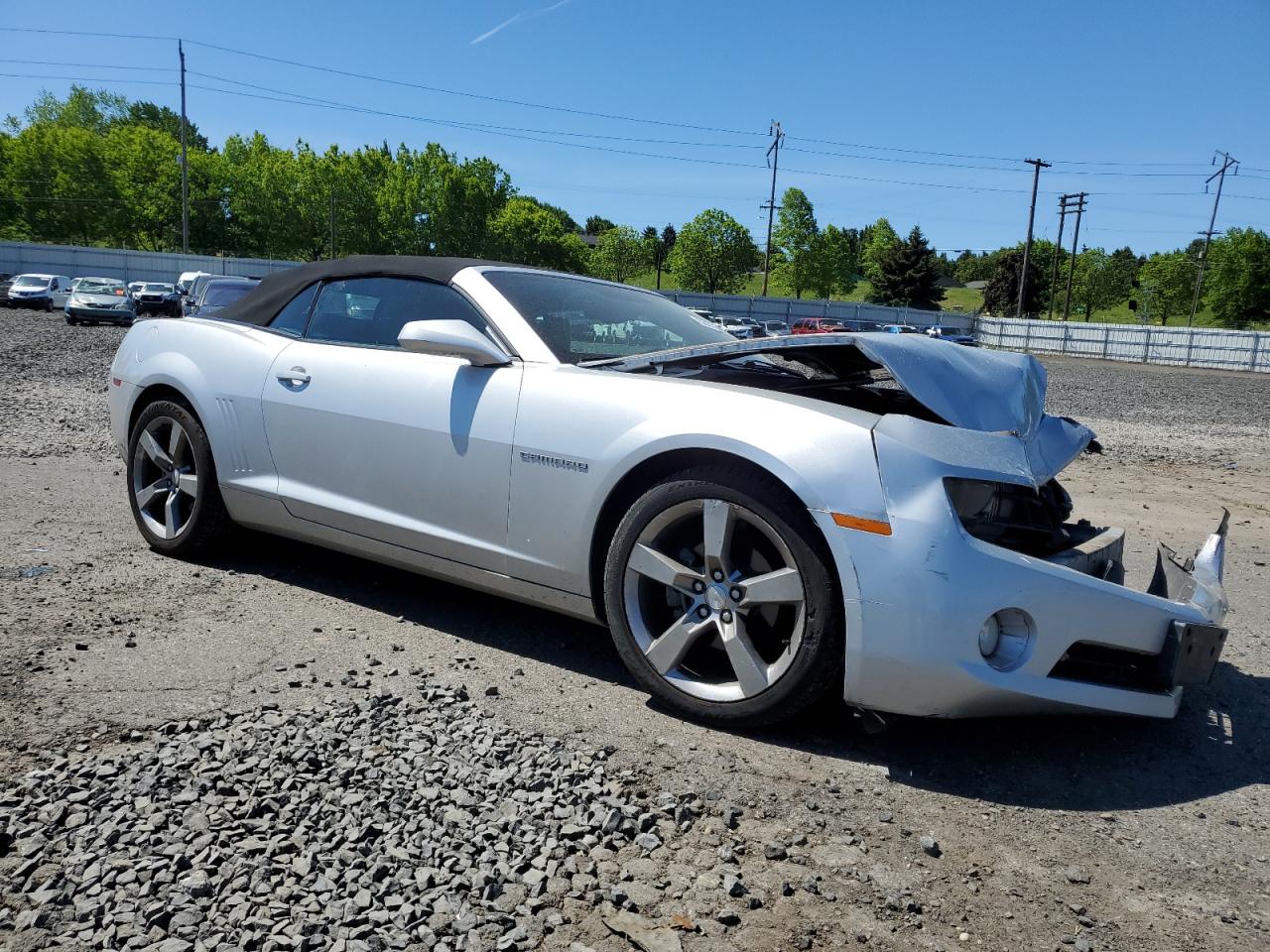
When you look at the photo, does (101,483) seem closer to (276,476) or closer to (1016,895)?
(276,476)

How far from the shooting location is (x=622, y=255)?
96.4 meters

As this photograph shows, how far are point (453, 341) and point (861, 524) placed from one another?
5.26 feet

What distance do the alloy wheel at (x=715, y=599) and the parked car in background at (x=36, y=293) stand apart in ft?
127

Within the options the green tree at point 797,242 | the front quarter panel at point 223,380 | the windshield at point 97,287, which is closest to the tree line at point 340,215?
the green tree at point 797,242

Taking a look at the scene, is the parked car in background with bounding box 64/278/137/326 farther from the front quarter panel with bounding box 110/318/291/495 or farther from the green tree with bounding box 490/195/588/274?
the green tree with bounding box 490/195/588/274

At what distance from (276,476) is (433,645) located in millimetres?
1111

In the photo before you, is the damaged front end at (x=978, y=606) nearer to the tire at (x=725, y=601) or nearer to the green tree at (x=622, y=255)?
the tire at (x=725, y=601)

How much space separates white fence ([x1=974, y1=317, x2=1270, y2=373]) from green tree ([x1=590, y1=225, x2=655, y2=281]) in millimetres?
47658

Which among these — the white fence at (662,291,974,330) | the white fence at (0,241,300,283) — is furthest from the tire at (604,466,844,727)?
the white fence at (662,291,974,330)

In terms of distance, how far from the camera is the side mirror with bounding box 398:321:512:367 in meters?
3.29

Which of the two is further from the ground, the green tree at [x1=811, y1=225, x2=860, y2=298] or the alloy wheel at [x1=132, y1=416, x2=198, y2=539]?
the green tree at [x1=811, y1=225, x2=860, y2=298]

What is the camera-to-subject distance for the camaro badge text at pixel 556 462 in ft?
10.1

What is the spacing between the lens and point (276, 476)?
3967mm

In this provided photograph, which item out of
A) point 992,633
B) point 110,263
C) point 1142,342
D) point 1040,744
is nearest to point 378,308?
point 992,633
